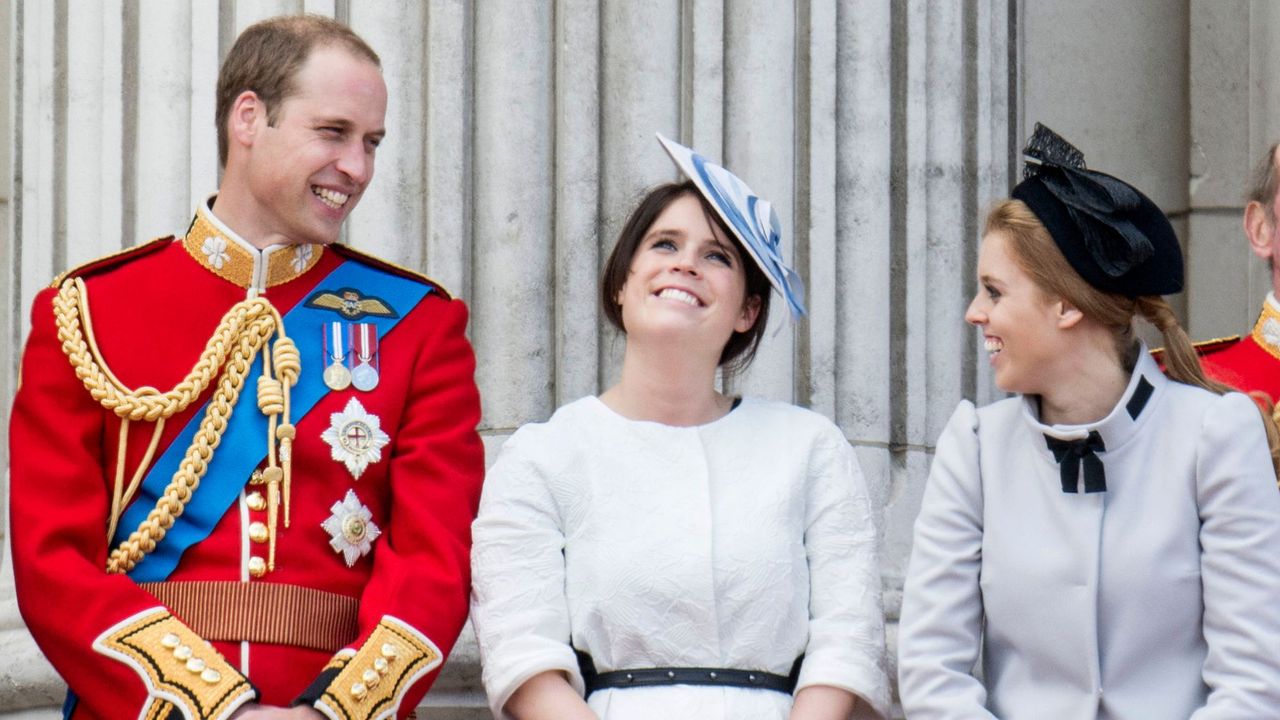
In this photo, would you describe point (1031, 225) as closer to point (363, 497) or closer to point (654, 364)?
point (654, 364)

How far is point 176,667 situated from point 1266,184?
2334 millimetres

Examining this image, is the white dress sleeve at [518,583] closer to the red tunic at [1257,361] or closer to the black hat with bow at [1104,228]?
the black hat with bow at [1104,228]

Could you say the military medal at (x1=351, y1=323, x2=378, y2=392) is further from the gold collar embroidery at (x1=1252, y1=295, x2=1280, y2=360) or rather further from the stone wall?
the gold collar embroidery at (x1=1252, y1=295, x2=1280, y2=360)

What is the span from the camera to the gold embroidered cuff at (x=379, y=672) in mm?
3475

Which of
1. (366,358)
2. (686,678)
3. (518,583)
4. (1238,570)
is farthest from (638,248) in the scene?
(1238,570)

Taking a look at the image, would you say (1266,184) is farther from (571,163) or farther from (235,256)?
(235,256)

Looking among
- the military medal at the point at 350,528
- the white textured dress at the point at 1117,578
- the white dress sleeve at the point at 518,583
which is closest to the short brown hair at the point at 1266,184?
the white textured dress at the point at 1117,578

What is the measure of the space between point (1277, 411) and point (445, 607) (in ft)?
5.44

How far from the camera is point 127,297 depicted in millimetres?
3797

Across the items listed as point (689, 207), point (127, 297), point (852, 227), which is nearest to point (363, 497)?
point (127, 297)

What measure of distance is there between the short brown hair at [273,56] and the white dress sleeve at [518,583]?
2.52 ft

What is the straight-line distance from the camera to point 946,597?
3.70 metres

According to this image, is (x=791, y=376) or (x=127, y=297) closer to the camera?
(x=127, y=297)

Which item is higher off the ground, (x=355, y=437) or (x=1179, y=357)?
(x=1179, y=357)
